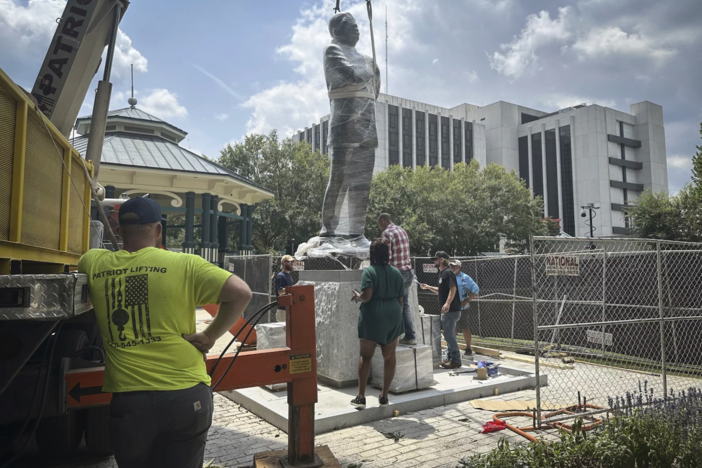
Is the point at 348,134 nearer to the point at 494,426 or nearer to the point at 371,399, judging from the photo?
the point at 371,399

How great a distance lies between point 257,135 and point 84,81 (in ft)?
96.7

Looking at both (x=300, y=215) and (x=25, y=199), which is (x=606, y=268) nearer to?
(x=25, y=199)

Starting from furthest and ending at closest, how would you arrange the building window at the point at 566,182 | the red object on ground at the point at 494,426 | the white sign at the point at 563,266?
the building window at the point at 566,182 → the white sign at the point at 563,266 → the red object on ground at the point at 494,426

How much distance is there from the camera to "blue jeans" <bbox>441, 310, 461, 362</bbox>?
7965mm

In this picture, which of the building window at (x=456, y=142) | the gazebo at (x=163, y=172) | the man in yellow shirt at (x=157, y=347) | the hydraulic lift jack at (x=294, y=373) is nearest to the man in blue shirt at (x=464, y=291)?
the hydraulic lift jack at (x=294, y=373)

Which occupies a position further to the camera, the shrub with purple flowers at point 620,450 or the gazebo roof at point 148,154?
the gazebo roof at point 148,154

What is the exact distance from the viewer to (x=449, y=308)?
821 centimetres

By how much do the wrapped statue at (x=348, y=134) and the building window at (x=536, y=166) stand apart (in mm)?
73672

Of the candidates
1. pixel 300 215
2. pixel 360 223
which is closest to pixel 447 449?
pixel 360 223

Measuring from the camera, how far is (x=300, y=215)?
1234 inches

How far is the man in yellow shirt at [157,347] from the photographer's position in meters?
2.28

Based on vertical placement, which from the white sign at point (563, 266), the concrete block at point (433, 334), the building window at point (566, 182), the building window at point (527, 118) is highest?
the building window at point (527, 118)

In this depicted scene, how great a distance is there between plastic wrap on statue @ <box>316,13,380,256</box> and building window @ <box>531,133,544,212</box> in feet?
242

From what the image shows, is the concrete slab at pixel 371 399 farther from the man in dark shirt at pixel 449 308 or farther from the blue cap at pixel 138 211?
the blue cap at pixel 138 211
